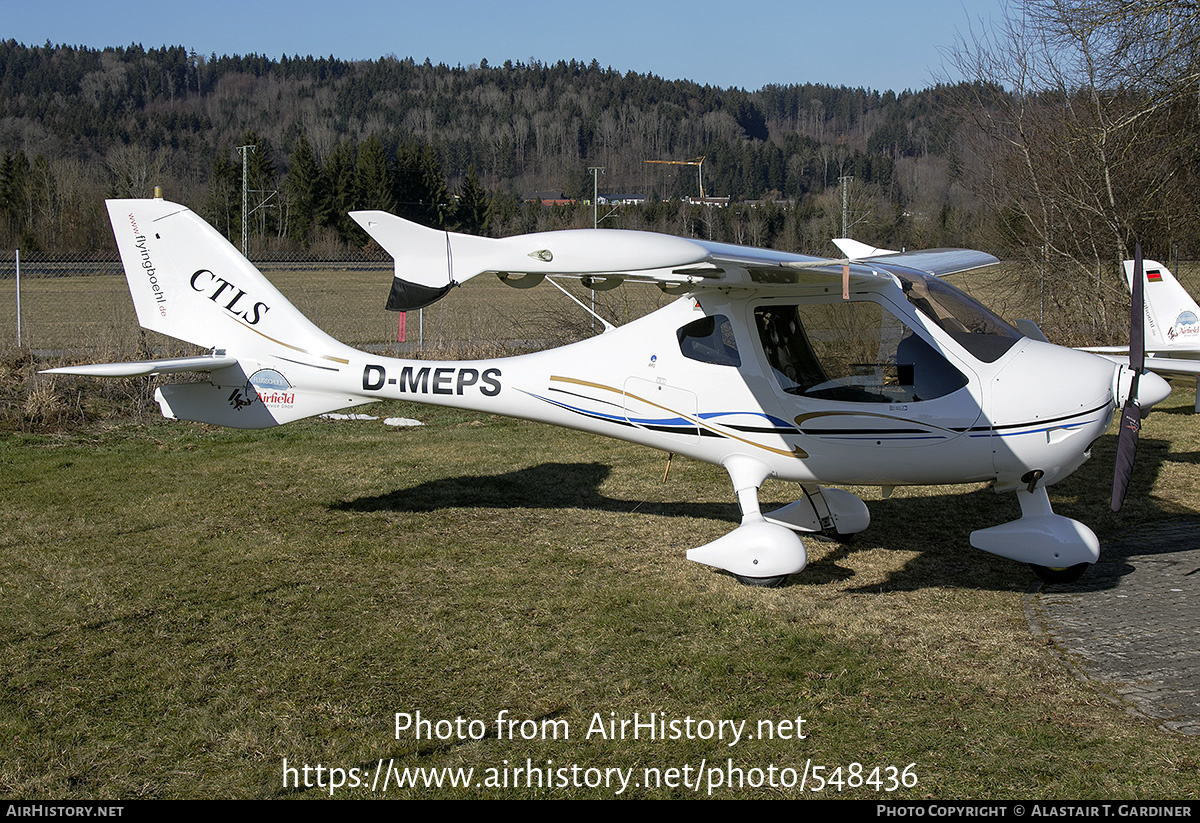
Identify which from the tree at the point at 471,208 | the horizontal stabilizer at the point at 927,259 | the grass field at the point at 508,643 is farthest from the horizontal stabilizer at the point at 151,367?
the tree at the point at 471,208

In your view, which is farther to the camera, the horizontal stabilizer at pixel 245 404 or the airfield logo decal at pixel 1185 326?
the airfield logo decal at pixel 1185 326

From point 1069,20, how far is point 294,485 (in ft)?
47.5

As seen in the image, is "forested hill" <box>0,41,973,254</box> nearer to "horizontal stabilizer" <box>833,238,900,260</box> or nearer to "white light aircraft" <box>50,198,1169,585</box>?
"horizontal stabilizer" <box>833,238,900,260</box>

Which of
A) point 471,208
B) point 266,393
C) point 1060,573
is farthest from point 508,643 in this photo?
point 471,208

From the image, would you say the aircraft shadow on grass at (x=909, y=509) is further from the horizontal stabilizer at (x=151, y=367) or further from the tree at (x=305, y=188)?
the tree at (x=305, y=188)

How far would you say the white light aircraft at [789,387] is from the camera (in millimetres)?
5898

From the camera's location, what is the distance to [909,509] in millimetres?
8375

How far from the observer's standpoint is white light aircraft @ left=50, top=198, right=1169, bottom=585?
19.4ft

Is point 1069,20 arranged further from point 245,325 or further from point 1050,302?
point 245,325

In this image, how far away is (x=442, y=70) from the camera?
627 feet

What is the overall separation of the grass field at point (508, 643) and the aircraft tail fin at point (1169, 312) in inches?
113

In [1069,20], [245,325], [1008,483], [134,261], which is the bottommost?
[1008,483]

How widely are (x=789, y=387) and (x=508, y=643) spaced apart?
2525 mm
